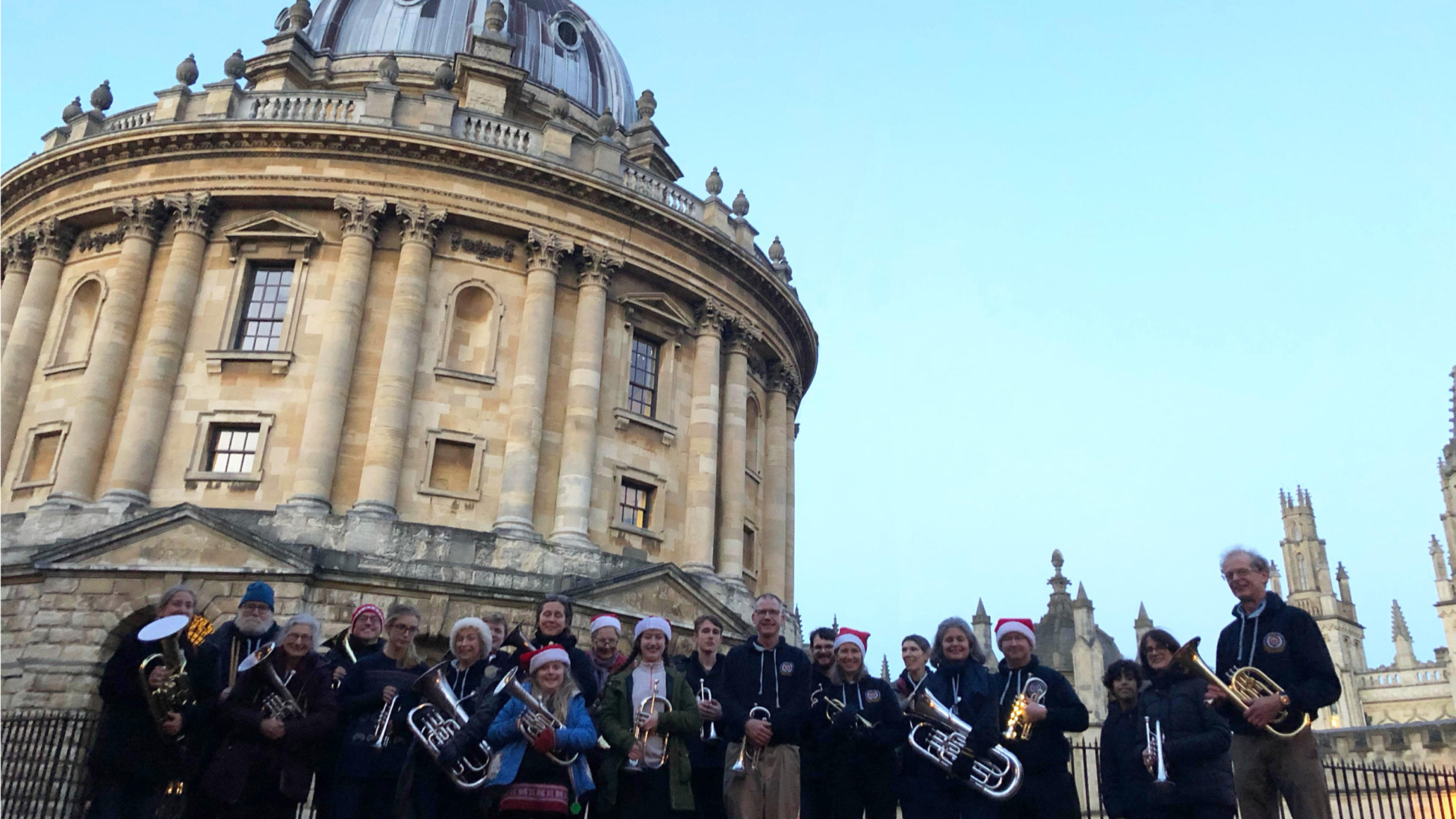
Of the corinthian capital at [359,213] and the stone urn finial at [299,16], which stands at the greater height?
the stone urn finial at [299,16]

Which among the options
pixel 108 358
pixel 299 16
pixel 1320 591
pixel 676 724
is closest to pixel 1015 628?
pixel 676 724

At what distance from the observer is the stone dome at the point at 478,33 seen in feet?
106

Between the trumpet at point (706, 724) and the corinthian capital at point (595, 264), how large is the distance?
16.3 metres

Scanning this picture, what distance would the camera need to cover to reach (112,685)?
7285 millimetres

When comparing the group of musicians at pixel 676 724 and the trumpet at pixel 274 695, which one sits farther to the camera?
the trumpet at pixel 274 695

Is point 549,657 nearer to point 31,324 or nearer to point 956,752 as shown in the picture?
point 956,752

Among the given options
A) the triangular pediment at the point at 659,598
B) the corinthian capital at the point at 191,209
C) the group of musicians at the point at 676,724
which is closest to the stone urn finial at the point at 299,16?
the corinthian capital at the point at 191,209

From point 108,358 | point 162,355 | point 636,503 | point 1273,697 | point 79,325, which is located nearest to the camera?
point 1273,697

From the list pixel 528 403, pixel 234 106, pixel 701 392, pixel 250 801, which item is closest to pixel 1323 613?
pixel 701 392

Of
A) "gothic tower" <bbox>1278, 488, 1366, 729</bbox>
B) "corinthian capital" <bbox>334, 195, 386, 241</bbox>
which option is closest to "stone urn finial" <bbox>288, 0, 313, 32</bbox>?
"corinthian capital" <bbox>334, 195, 386, 241</bbox>

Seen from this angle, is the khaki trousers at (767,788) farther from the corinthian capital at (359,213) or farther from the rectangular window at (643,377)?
the corinthian capital at (359,213)

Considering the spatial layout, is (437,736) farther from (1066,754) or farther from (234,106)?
(234,106)

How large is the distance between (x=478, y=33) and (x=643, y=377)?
1249 cm

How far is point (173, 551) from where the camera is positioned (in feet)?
61.9
